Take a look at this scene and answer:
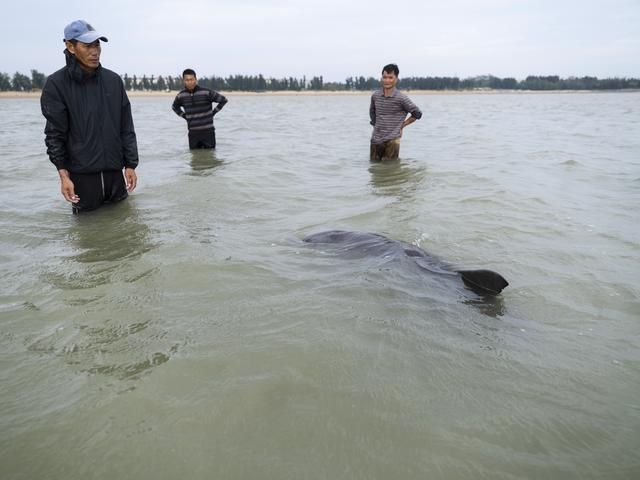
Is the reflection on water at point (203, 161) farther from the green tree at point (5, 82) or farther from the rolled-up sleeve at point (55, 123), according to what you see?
the green tree at point (5, 82)

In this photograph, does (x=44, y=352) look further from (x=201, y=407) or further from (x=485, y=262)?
(x=485, y=262)

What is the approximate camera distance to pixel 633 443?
1.76 metres

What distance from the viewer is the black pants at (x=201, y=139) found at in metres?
10.3

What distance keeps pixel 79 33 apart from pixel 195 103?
18.5 feet

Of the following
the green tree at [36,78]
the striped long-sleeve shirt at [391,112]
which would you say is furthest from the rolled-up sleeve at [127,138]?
the green tree at [36,78]

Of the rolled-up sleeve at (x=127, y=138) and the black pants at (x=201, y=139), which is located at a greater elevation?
the rolled-up sleeve at (x=127, y=138)

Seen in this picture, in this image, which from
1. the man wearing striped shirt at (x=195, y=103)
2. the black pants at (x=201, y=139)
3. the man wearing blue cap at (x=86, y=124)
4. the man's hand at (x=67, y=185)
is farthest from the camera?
the black pants at (x=201, y=139)

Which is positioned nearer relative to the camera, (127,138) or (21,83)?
(127,138)

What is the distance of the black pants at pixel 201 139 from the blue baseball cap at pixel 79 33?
640 cm

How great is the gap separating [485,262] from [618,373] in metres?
1.82

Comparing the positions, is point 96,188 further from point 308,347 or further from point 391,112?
point 391,112

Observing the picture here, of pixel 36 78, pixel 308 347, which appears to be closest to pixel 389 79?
pixel 308 347

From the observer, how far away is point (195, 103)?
30.7 ft

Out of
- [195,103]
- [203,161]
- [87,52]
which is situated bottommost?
[203,161]
